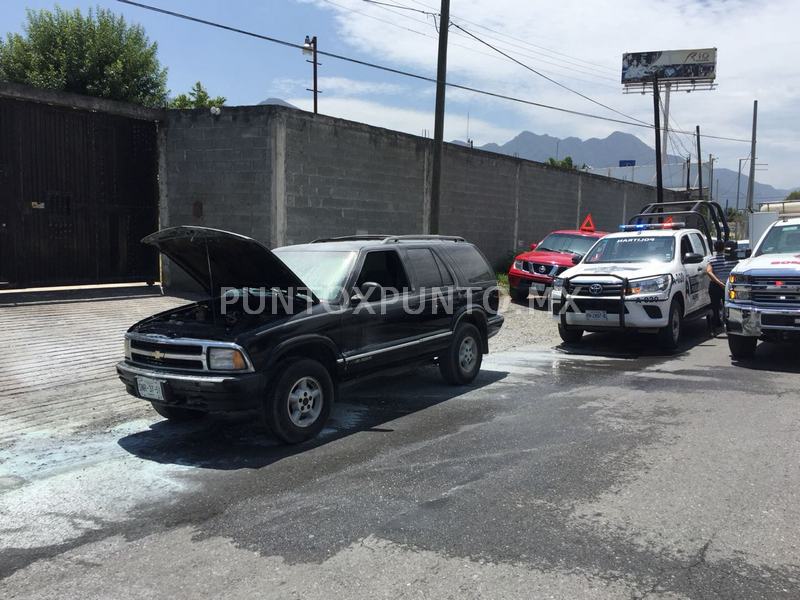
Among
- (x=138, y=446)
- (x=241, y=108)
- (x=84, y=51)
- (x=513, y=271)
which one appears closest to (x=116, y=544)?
(x=138, y=446)

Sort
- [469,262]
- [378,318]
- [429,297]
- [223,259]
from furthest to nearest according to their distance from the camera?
[469,262] < [429,297] < [378,318] < [223,259]

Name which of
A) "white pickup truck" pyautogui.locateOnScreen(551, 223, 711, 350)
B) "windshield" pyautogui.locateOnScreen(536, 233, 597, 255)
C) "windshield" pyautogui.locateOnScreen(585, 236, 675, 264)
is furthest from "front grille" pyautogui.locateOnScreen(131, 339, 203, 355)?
"windshield" pyautogui.locateOnScreen(536, 233, 597, 255)

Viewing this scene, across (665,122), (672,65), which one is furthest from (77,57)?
(672,65)

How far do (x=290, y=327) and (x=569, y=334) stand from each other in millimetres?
6801

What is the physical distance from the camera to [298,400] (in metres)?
5.79

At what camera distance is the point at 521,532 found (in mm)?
3930

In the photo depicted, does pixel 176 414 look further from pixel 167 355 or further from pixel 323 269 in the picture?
pixel 323 269

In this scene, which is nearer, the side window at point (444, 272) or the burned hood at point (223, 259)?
the burned hood at point (223, 259)

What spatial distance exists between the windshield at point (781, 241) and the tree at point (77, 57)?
22.9 m

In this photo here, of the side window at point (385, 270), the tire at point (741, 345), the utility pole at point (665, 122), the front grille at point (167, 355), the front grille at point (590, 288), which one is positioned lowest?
the tire at point (741, 345)

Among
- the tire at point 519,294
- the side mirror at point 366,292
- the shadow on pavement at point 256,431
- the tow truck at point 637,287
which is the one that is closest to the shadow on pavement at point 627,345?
the tow truck at point 637,287

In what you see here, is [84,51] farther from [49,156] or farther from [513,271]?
[513,271]

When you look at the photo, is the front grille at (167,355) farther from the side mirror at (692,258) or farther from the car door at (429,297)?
the side mirror at (692,258)

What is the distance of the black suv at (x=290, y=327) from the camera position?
5461mm
